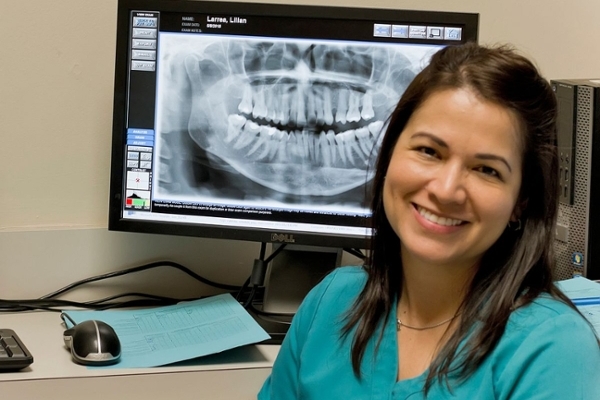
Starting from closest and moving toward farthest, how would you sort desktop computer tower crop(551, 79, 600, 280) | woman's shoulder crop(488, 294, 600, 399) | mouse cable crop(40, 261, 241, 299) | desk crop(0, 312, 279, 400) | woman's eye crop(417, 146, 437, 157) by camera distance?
1. woman's shoulder crop(488, 294, 600, 399)
2. woman's eye crop(417, 146, 437, 157)
3. desk crop(0, 312, 279, 400)
4. desktop computer tower crop(551, 79, 600, 280)
5. mouse cable crop(40, 261, 241, 299)

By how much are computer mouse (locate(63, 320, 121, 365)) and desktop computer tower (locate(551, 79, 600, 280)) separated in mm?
747

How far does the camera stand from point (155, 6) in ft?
4.86

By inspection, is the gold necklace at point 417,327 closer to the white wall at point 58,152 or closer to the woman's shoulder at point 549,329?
the woman's shoulder at point 549,329

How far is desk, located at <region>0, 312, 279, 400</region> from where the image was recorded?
123cm

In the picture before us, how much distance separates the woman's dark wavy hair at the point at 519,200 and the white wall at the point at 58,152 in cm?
63

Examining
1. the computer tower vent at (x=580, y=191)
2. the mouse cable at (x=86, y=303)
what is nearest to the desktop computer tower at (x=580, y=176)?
the computer tower vent at (x=580, y=191)

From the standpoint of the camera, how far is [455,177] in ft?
3.33

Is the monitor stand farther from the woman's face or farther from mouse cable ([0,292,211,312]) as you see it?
the woman's face

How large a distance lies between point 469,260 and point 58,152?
83cm

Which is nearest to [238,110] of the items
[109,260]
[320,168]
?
[320,168]

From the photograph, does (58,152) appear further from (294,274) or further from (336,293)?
(336,293)

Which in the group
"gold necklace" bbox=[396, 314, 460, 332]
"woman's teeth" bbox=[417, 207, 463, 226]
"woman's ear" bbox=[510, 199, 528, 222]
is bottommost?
"gold necklace" bbox=[396, 314, 460, 332]

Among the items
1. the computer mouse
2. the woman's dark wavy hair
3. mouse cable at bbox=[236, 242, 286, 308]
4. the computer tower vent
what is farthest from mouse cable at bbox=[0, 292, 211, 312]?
the computer tower vent

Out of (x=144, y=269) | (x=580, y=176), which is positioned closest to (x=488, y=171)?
(x=580, y=176)
